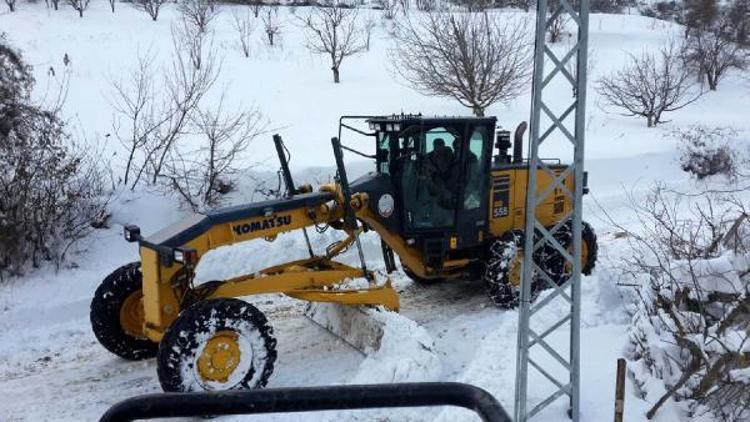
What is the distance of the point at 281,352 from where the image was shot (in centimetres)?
760

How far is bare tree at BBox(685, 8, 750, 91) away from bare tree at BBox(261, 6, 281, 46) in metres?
17.0

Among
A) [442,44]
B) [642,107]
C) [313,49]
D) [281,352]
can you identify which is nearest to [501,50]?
[442,44]

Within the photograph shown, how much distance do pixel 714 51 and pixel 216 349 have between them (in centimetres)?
2894

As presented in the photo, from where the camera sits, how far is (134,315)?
7.33 m

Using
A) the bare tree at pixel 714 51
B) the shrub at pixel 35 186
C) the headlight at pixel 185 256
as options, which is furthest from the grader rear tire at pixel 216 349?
the bare tree at pixel 714 51

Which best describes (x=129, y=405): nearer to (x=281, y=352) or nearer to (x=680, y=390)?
(x=680, y=390)

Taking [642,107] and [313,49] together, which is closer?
[642,107]

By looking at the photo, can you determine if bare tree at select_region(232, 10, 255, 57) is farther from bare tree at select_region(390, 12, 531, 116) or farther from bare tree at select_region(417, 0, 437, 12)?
bare tree at select_region(390, 12, 531, 116)

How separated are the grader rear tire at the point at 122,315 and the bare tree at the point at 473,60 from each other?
13.1 meters

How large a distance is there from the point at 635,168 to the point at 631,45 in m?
16.1

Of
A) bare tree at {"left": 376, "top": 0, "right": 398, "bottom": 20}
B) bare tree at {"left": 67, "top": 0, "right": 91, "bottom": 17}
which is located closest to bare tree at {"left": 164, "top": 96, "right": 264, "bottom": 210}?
bare tree at {"left": 67, "top": 0, "right": 91, "bottom": 17}

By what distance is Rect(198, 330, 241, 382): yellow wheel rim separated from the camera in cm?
612

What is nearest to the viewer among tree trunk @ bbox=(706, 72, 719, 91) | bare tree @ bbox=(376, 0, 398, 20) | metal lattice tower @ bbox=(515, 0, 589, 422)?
metal lattice tower @ bbox=(515, 0, 589, 422)

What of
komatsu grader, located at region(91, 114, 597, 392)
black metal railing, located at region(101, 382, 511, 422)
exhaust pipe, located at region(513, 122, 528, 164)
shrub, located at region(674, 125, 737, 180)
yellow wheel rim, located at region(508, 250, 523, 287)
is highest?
black metal railing, located at region(101, 382, 511, 422)
